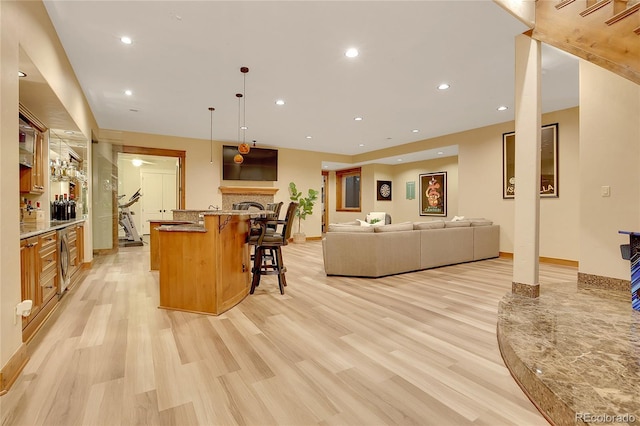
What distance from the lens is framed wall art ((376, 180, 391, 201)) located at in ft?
35.0

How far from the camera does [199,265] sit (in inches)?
121

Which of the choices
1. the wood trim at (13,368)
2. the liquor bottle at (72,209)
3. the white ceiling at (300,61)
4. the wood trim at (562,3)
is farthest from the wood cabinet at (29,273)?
the wood trim at (562,3)

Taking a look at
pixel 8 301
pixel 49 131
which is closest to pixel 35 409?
pixel 8 301

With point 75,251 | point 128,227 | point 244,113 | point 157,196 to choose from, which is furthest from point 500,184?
point 157,196

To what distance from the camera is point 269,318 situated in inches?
116

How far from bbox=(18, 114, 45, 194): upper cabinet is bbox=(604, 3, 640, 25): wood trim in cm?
569

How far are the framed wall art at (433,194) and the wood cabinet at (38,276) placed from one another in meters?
9.12

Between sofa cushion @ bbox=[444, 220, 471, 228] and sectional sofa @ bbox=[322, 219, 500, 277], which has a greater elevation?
sofa cushion @ bbox=[444, 220, 471, 228]

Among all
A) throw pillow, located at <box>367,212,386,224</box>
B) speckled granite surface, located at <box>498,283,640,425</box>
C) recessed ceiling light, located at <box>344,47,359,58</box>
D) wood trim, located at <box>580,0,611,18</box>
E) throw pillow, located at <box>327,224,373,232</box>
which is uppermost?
recessed ceiling light, located at <box>344,47,359,58</box>

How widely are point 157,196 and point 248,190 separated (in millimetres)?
4527

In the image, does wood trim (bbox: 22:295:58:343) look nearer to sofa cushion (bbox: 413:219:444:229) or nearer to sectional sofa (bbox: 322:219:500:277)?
sectional sofa (bbox: 322:219:500:277)

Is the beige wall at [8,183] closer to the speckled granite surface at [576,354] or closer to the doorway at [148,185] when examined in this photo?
the speckled granite surface at [576,354]

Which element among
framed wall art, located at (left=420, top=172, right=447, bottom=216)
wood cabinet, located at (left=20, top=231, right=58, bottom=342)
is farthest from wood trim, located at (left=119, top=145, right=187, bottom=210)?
framed wall art, located at (left=420, top=172, right=447, bottom=216)

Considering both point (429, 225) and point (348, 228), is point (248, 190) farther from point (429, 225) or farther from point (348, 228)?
point (429, 225)
